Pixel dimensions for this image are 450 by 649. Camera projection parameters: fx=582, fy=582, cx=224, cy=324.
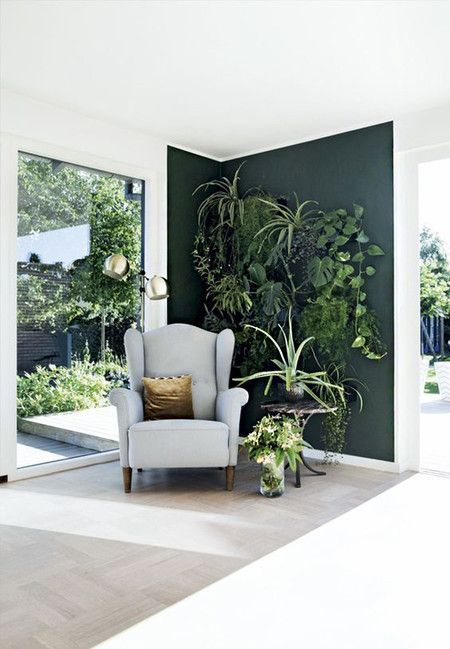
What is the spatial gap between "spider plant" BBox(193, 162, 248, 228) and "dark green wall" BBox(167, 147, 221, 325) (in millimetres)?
76

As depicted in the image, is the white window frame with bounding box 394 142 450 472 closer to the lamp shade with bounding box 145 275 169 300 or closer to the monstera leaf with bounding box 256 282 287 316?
the monstera leaf with bounding box 256 282 287 316

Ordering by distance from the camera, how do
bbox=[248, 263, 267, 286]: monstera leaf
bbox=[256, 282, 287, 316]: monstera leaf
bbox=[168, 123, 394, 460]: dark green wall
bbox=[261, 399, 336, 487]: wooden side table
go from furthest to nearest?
bbox=[248, 263, 267, 286]: monstera leaf
bbox=[256, 282, 287, 316]: monstera leaf
bbox=[168, 123, 394, 460]: dark green wall
bbox=[261, 399, 336, 487]: wooden side table

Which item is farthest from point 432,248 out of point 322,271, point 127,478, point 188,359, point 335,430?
point 127,478

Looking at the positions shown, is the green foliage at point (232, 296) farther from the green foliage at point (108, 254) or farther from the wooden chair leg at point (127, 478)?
the wooden chair leg at point (127, 478)

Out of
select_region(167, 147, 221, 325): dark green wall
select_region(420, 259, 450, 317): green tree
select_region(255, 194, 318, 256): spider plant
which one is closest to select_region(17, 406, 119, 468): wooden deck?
select_region(167, 147, 221, 325): dark green wall

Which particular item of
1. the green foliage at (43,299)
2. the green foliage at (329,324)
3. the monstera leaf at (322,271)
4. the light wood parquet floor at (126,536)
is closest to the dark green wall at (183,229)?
the green foliage at (43,299)

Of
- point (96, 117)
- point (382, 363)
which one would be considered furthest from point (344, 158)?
point (96, 117)

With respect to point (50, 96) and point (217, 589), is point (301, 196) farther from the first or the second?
point (217, 589)

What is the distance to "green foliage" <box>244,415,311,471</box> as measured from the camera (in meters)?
3.62

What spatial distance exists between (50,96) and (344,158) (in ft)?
7.36

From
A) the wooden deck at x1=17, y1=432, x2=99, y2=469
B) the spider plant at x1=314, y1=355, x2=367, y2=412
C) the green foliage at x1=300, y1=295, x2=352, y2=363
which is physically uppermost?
the green foliage at x1=300, y1=295, x2=352, y2=363

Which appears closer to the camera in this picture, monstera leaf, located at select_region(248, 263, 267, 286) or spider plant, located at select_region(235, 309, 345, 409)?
spider plant, located at select_region(235, 309, 345, 409)

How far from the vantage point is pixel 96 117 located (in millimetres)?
4426

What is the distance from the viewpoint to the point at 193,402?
430 centimetres
